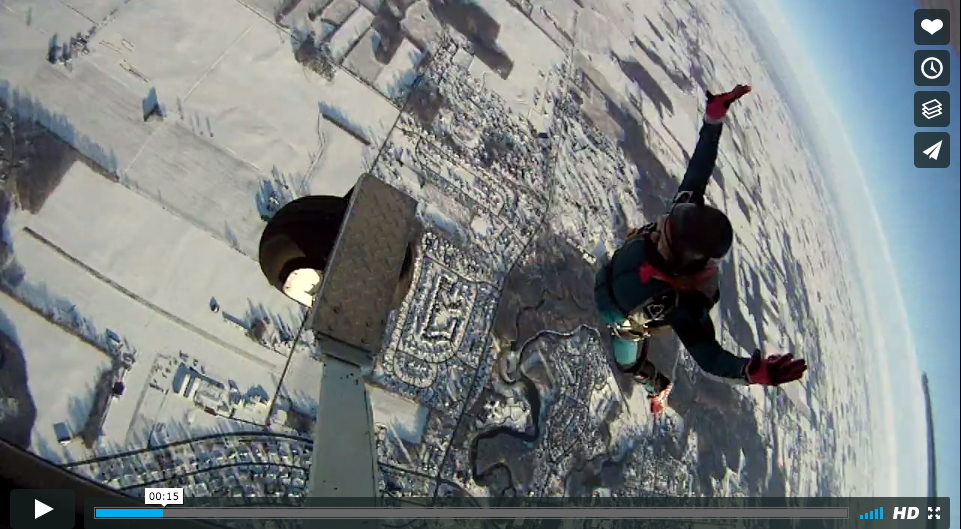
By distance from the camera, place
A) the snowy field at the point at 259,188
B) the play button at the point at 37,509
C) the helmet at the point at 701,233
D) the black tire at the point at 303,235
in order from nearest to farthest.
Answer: the play button at the point at 37,509, the helmet at the point at 701,233, the black tire at the point at 303,235, the snowy field at the point at 259,188

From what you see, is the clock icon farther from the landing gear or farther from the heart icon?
the landing gear

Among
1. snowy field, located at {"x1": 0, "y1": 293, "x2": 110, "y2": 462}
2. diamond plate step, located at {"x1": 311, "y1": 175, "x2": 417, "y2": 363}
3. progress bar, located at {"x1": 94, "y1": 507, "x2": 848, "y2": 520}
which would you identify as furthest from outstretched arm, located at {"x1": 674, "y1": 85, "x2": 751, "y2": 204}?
snowy field, located at {"x1": 0, "y1": 293, "x2": 110, "y2": 462}

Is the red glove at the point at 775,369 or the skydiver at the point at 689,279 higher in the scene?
the skydiver at the point at 689,279

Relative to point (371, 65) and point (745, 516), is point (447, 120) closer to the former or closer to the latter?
point (371, 65)

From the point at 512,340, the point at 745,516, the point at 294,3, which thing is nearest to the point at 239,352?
the point at 512,340

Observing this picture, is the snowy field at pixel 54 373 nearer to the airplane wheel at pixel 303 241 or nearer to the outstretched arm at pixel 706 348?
the airplane wheel at pixel 303 241

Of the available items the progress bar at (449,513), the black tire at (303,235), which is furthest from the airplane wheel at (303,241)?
the progress bar at (449,513)

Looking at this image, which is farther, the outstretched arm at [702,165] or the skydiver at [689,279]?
the outstretched arm at [702,165]
